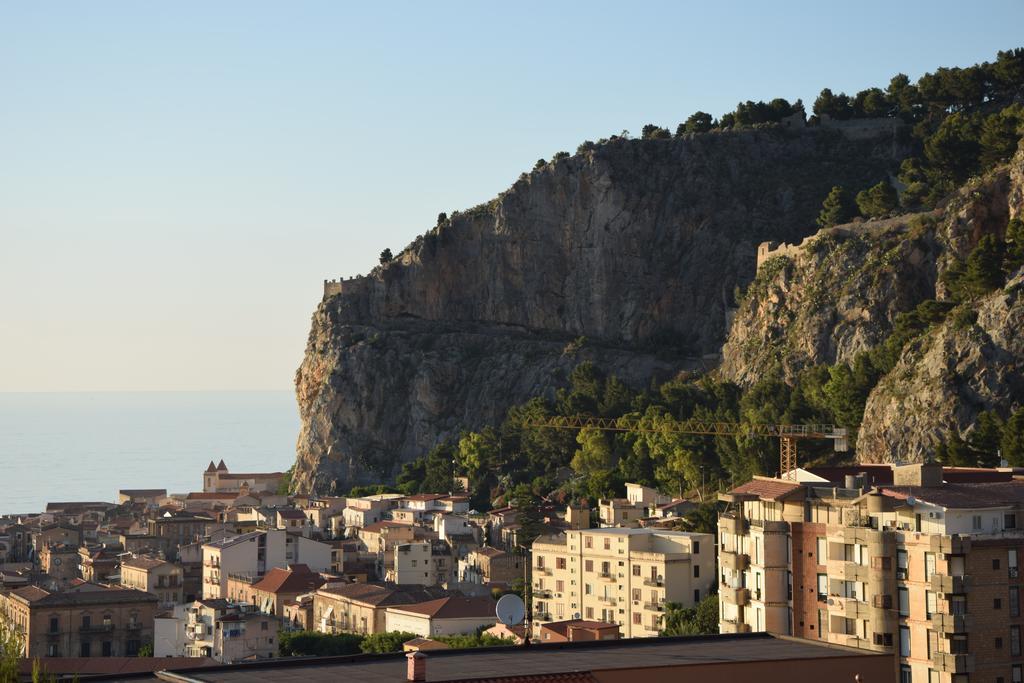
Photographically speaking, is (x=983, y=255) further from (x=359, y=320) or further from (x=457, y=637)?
(x=359, y=320)

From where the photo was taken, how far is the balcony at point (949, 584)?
47875mm

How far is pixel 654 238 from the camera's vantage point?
137 meters

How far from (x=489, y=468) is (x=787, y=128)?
128ft

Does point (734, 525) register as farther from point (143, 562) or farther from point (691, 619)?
point (143, 562)

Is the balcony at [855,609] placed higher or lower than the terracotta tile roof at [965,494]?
lower

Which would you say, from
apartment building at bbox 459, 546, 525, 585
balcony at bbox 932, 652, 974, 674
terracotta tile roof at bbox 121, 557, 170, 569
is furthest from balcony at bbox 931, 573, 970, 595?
terracotta tile roof at bbox 121, 557, 170, 569

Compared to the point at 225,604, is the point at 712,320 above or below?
above

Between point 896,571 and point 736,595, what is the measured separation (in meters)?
7.02

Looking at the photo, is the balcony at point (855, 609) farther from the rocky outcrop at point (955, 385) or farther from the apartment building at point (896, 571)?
the rocky outcrop at point (955, 385)

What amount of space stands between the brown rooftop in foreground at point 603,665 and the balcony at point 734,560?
2538 centimetres

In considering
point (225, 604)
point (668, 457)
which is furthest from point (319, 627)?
point (668, 457)

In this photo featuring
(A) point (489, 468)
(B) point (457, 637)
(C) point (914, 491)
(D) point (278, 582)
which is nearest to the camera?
(C) point (914, 491)

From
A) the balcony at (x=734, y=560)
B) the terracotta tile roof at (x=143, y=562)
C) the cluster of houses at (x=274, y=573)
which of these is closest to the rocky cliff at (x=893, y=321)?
the cluster of houses at (x=274, y=573)

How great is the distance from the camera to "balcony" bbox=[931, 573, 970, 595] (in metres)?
47.9
